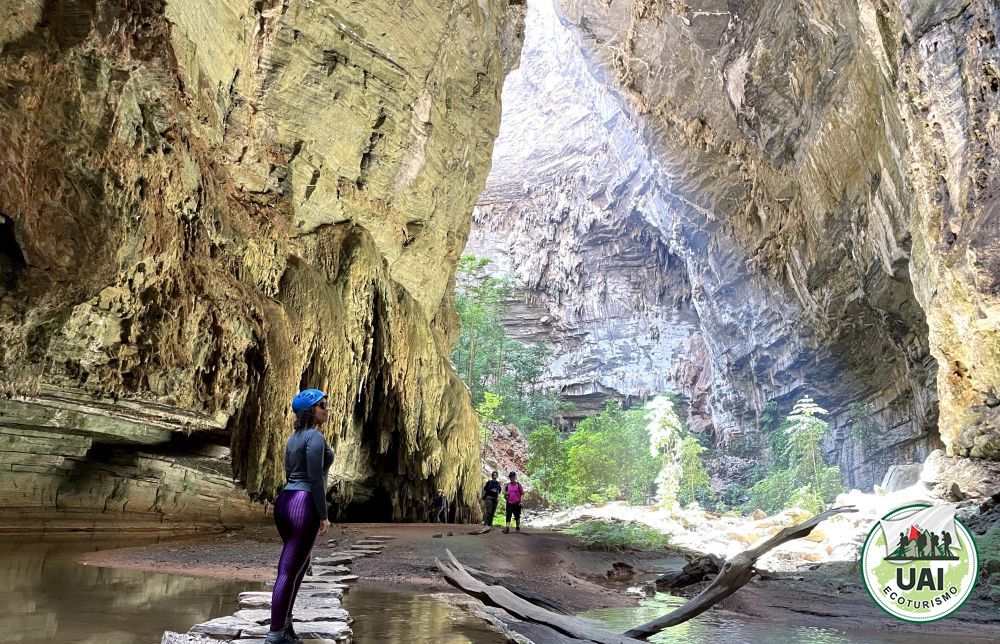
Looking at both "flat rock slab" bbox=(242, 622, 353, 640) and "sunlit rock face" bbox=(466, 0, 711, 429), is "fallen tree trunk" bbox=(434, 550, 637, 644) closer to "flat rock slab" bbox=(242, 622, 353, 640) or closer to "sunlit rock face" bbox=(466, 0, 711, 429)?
"flat rock slab" bbox=(242, 622, 353, 640)

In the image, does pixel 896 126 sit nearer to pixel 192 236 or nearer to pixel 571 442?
pixel 192 236

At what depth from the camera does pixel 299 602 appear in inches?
153

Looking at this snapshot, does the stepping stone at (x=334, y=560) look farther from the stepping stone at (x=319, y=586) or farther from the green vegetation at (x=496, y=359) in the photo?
the green vegetation at (x=496, y=359)

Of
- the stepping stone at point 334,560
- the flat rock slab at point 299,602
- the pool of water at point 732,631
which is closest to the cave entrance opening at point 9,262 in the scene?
the stepping stone at point 334,560

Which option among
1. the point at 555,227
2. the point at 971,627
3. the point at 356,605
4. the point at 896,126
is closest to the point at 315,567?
the point at 356,605

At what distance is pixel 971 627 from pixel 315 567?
5849mm

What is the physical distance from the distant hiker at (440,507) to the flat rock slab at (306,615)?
12185 millimetres

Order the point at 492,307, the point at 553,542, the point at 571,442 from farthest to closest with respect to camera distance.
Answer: the point at 492,307 → the point at 571,442 → the point at 553,542

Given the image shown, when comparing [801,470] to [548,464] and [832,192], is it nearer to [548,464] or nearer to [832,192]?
[548,464]

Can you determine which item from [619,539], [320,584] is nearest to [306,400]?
[320,584]

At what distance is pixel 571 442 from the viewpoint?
32.7 meters

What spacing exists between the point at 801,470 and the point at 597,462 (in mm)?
9897

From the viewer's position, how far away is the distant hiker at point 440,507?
51.0ft

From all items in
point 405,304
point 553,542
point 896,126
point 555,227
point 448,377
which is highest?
point 555,227
